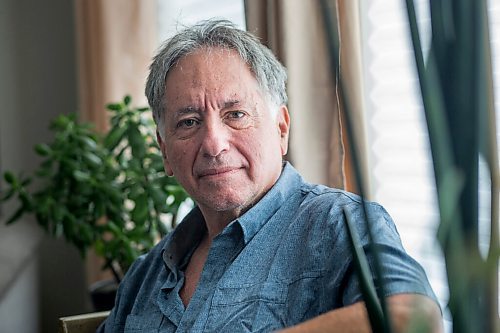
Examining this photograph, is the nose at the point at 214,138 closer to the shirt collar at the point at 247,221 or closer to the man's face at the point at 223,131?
the man's face at the point at 223,131

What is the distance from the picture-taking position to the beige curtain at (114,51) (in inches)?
123

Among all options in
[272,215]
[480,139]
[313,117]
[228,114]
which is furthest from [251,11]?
[480,139]

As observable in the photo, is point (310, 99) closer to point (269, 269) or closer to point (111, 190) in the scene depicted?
point (269, 269)

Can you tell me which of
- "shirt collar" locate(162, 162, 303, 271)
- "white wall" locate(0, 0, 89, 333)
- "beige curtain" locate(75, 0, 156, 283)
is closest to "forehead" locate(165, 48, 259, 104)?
"shirt collar" locate(162, 162, 303, 271)

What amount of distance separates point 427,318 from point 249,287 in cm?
103

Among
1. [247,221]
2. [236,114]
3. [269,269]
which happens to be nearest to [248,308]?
[269,269]

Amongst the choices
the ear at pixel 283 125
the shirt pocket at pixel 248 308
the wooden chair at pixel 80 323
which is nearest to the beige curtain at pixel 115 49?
the wooden chair at pixel 80 323

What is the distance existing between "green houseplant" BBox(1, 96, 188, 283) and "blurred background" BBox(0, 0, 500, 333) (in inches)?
17.5

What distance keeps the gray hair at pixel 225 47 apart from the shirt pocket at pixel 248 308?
428 millimetres

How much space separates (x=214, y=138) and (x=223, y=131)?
3 centimetres

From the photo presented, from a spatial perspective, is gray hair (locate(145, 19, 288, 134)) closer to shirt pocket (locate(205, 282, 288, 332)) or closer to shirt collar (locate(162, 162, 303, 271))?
shirt collar (locate(162, 162, 303, 271))

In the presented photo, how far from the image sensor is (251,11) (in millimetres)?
2117

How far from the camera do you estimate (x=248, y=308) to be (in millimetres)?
1406

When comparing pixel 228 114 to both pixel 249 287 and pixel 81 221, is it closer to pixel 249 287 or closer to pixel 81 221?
pixel 249 287
